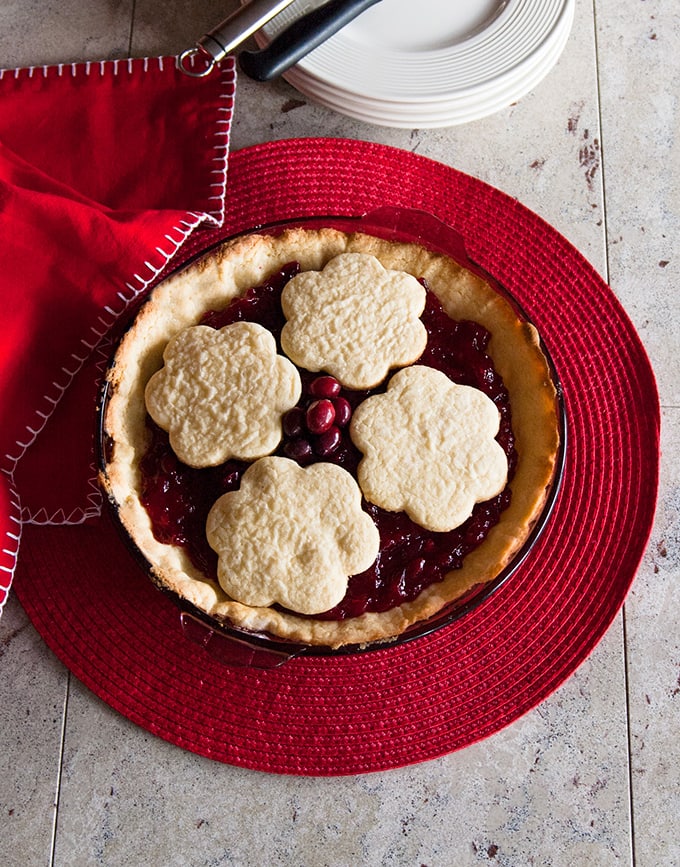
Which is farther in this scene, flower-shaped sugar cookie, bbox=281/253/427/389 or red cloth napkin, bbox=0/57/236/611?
red cloth napkin, bbox=0/57/236/611

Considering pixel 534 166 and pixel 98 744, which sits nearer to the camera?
pixel 98 744

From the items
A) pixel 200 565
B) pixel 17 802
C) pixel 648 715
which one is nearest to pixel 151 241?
pixel 200 565

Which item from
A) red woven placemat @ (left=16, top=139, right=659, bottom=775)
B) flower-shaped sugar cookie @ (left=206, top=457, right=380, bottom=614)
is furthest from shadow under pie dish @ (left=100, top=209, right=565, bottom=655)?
red woven placemat @ (left=16, top=139, right=659, bottom=775)

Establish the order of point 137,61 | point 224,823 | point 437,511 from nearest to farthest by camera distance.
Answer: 1. point 437,511
2. point 224,823
3. point 137,61

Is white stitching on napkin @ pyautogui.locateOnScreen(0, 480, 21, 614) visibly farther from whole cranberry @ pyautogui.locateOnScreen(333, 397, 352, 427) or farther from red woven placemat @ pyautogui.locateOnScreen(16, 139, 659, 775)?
whole cranberry @ pyautogui.locateOnScreen(333, 397, 352, 427)

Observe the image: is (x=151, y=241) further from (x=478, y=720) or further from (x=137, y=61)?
(x=478, y=720)

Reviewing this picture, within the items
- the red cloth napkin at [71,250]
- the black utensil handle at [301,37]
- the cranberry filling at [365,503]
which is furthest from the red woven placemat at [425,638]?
the black utensil handle at [301,37]

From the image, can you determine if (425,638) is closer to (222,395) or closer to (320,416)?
(320,416)

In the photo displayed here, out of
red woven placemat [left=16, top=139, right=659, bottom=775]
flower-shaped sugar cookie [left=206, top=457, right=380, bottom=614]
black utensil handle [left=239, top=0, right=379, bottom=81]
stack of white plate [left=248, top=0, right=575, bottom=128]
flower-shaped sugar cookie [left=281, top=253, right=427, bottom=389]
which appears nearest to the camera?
flower-shaped sugar cookie [left=206, top=457, right=380, bottom=614]

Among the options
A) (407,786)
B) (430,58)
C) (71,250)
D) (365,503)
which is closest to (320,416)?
(365,503)
